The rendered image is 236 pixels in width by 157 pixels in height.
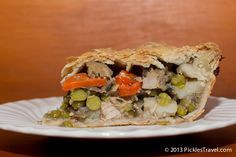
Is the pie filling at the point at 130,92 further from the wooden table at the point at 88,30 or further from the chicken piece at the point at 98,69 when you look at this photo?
the wooden table at the point at 88,30

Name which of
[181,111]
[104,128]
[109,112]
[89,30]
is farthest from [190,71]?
[89,30]

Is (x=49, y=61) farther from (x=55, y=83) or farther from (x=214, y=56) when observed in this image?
(x=214, y=56)

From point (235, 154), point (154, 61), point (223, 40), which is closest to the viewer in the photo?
point (235, 154)

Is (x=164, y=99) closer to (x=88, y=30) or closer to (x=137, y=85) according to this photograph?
(x=137, y=85)

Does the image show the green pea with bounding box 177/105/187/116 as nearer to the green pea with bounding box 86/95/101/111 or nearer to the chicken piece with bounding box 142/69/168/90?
the chicken piece with bounding box 142/69/168/90

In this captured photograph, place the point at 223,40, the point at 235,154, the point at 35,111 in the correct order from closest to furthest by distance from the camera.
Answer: the point at 235,154
the point at 35,111
the point at 223,40

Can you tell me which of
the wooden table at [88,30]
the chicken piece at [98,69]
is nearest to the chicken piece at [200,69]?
the chicken piece at [98,69]

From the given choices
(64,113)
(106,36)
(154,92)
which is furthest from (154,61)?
(106,36)
